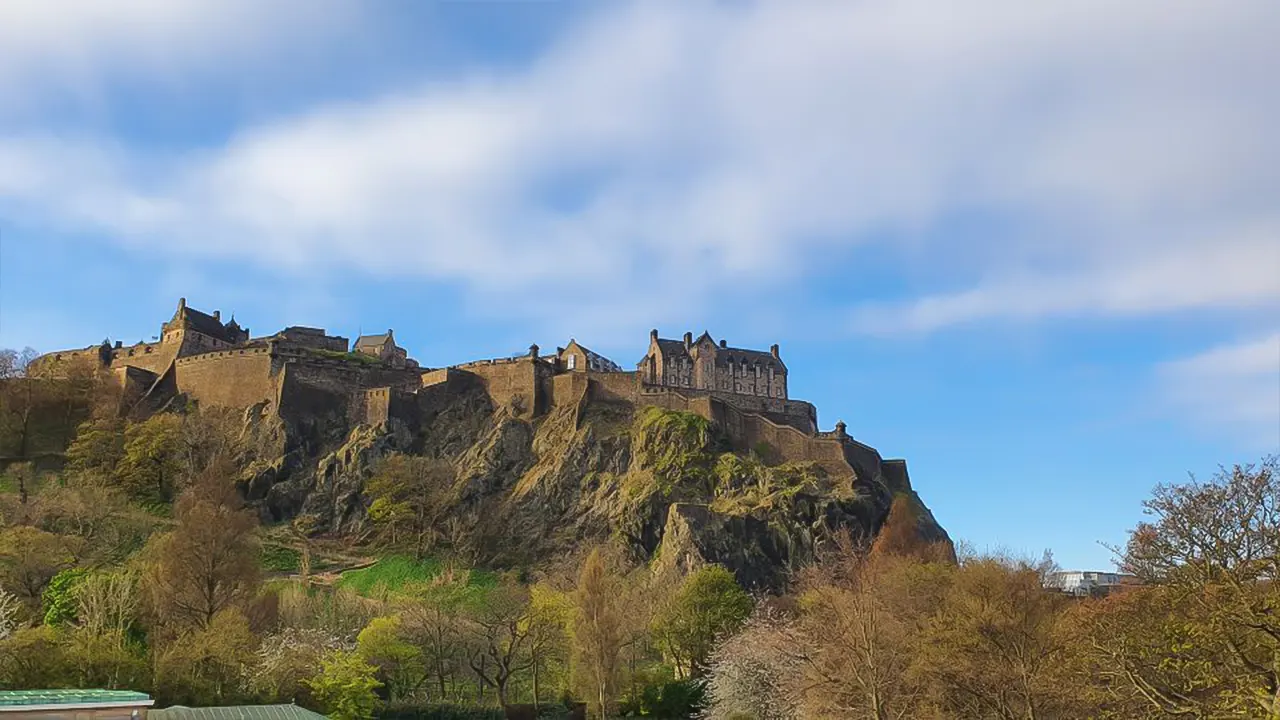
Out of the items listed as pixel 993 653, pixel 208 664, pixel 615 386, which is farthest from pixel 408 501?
pixel 993 653

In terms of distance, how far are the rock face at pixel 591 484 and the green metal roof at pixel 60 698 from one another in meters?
39.0

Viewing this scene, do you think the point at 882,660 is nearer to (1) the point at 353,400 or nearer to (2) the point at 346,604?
(2) the point at 346,604

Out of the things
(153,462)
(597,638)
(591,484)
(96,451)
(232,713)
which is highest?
(96,451)

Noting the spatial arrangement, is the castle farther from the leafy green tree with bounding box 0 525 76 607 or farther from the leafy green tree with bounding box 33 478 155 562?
the leafy green tree with bounding box 0 525 76 607

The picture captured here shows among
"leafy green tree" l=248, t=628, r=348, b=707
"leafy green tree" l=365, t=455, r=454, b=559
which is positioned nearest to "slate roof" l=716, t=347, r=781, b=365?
"leafy green tree" l=365, t=455, r=454, b=559

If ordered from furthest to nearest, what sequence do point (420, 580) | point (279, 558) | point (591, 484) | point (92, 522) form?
point (591, 484), point (279, 558), point (420, 580), point (92, 522)

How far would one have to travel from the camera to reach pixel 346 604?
52.4 metres

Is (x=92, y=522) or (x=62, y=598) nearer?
(x=62, y=598)

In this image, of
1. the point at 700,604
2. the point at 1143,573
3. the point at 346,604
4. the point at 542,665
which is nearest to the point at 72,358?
the point at 346,604

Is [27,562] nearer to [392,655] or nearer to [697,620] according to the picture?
[392,655]

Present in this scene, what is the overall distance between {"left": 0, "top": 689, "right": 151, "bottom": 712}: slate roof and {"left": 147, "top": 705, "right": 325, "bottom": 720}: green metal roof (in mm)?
1259

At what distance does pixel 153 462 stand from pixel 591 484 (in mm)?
29248

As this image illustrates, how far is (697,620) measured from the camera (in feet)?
168

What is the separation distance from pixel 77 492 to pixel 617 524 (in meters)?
32.1
